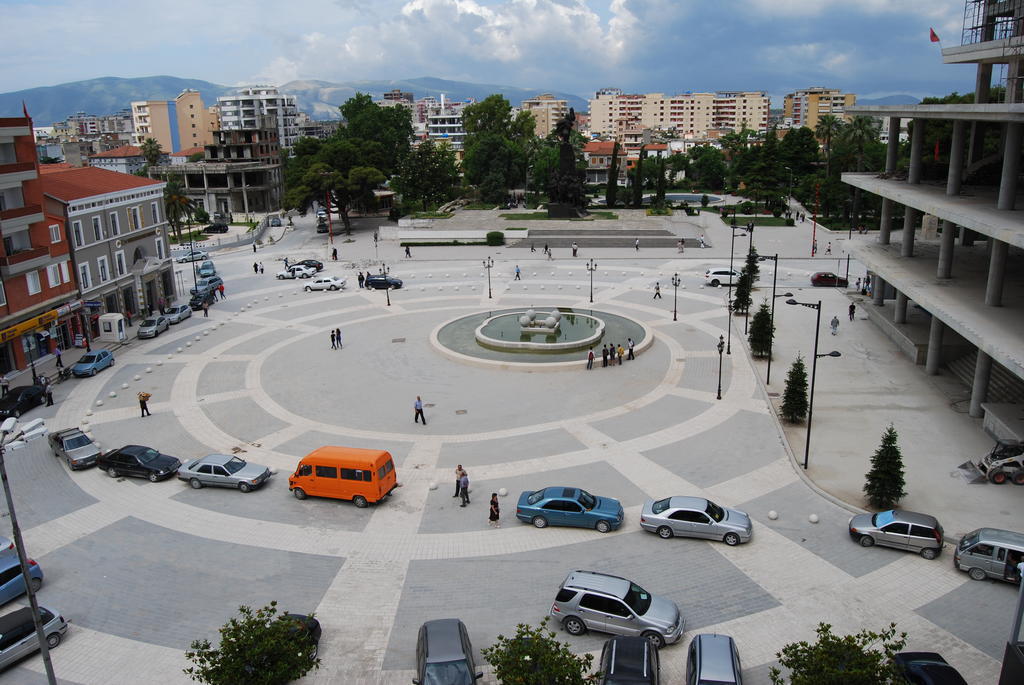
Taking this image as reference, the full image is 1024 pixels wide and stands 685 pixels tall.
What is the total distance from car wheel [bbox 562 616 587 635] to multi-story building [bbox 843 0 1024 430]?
635 inches

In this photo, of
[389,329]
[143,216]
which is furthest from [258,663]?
[143,216]

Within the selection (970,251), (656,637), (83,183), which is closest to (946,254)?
(970,251)

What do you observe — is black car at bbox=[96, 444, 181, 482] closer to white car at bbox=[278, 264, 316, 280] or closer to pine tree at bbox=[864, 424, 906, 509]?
pine tree at bbox=[864, 424, 906, 509]

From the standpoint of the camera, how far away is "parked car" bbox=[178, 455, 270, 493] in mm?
25562

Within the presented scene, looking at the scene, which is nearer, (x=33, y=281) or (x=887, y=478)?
(x=887, y=478)

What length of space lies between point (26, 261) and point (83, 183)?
475 inches

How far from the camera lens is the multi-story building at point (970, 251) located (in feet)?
90.8

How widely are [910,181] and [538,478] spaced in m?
27.7

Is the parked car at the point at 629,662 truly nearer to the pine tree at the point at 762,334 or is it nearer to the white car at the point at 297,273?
the pine tree at the point at 762,334

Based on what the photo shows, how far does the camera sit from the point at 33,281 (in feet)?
129

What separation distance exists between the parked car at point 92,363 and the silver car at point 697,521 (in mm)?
30344

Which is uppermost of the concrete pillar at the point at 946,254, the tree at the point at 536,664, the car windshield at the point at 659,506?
the concrete pillar at the point at 946,254

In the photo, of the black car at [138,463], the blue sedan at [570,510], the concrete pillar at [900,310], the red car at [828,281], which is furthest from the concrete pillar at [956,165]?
the black car at [138,463]

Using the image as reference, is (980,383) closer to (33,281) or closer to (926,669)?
(926,669)
